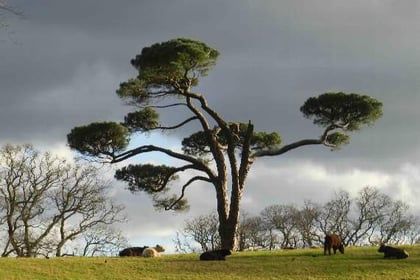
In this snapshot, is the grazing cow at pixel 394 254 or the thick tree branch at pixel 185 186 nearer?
the grazing cow at pixel 394 254

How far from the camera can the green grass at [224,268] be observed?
22203mm

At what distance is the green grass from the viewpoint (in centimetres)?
2220

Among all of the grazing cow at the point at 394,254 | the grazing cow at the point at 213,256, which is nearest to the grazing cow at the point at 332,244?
the grazing cow at the point at 394,254

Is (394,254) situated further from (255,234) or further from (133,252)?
(255,234)

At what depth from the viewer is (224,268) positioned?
23.9m

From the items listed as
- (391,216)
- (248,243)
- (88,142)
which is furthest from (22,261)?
(391,216)

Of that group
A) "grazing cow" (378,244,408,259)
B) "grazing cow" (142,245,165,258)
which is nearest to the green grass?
"grazing cow" (378,244,408,259)

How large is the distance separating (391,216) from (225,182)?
31.9 meters

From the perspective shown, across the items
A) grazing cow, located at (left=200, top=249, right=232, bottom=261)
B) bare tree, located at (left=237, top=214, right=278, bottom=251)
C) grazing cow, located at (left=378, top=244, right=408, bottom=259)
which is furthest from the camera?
bare tree, located at (left=237, top=214, right=278, bottom=251)

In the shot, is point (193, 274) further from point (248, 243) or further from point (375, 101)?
point (248, 243)

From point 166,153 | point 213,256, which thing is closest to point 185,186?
point 166,153

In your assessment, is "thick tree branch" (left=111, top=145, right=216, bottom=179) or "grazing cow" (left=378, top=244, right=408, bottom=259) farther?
"thick tree branch" (left=111, top=145, right=216, bottom=179)

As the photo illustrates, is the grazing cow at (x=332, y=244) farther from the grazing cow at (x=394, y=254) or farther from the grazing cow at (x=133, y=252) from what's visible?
the grazing cow at (x=133, y=252)

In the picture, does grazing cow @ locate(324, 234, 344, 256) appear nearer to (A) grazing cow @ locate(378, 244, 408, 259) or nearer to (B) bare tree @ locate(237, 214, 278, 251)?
(A) grazing cow @ locate(378, 244, 408, 259)
